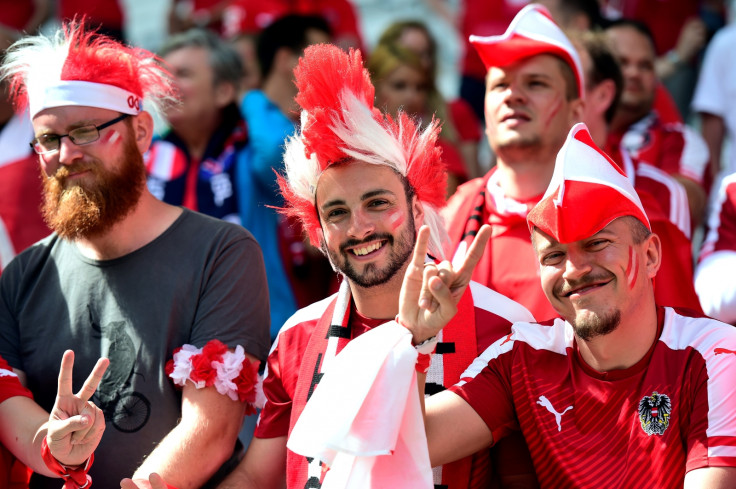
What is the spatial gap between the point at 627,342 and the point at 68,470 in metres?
1.85

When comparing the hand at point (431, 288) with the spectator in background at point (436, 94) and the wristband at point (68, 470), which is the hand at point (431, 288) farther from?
the spectator in background at point (436, 94)

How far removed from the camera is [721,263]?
422cm

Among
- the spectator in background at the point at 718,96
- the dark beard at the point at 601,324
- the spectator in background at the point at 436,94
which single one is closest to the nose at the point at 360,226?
the dark beard at the point at 601,324

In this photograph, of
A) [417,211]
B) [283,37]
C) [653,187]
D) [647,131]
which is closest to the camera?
[417,211]

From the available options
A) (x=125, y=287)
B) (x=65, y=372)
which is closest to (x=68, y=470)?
(x=65, y=372)

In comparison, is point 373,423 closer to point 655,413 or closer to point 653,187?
point 655,413

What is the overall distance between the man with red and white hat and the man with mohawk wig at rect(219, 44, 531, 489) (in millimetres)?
195

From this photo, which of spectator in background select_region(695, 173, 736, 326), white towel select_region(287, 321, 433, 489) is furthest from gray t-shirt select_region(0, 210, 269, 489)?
spectator in background select_region(695, 173, 736, 326)

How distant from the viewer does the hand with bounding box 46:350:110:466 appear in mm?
3230

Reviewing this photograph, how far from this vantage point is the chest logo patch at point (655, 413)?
3008 mm

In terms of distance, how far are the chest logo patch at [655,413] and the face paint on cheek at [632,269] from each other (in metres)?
0.34

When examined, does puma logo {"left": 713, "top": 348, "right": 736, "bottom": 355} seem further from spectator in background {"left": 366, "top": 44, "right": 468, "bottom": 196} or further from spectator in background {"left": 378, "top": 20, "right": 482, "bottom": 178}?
spectator in background {"left": 378, "top": 20, "right": 482, "bottom": 178}

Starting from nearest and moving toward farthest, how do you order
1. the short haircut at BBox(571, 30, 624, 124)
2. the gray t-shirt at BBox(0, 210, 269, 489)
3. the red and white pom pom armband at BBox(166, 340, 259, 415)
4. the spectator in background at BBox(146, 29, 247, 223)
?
the red and white pom pom armband at BBox(166, 340, 259, 415) < the gray t-shirt at BBox(0, 210, 269, 489) < the short haircut at BBox(571, 30, 624, 124) < the spectator in background at BBox(146, 29, 247, 223)

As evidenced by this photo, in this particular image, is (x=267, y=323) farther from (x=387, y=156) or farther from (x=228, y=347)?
(x=387, y=156)
